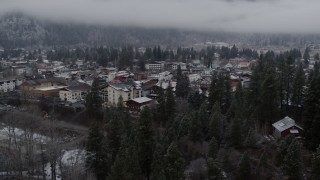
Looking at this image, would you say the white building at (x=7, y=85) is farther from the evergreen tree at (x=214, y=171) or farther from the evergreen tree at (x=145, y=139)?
the evergreen tree at (x=214, y=171)

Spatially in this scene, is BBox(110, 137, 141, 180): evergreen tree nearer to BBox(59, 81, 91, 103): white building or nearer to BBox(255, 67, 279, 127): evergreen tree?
BBox(255, 67, 279, 127): evergreen tree

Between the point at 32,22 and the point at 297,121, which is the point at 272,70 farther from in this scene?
the point at 32,22

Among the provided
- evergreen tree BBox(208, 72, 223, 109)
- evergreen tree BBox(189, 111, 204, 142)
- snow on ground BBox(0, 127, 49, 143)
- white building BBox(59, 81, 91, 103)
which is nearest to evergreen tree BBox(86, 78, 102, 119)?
snow on ground BBox(0, 127, 49, 143)

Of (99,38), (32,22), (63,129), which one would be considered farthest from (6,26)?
(63,129)

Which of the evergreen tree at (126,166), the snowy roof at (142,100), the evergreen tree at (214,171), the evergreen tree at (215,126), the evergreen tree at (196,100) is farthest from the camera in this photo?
the snowy roof at (142,100)

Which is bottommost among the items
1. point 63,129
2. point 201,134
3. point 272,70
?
point 63,129

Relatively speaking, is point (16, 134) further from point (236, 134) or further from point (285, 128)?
point (285, 128)

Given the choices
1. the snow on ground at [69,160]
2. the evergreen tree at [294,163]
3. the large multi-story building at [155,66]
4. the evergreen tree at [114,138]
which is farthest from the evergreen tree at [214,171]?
the large multi-story building at [155,66]
